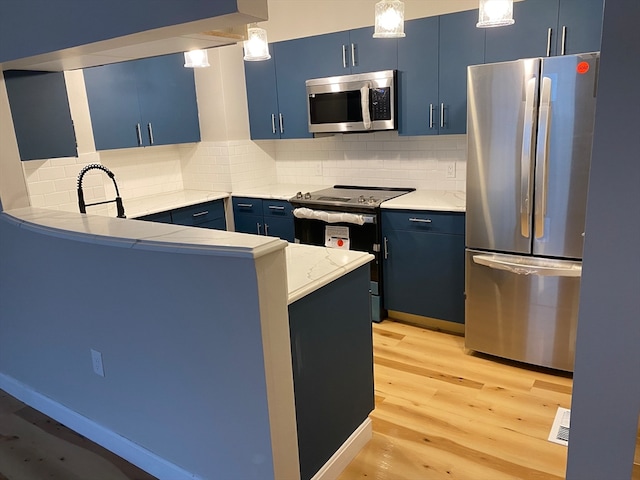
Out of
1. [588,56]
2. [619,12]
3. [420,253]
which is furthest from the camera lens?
[420,253]

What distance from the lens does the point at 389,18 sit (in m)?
2.25

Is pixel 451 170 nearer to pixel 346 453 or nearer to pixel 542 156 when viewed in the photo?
pixel 542 156

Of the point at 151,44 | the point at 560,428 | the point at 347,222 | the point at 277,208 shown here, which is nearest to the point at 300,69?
the point at 277,208

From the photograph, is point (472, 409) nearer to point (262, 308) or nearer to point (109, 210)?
point (262, 308)

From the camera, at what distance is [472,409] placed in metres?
2.64

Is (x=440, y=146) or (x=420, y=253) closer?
(x=420, y=253)

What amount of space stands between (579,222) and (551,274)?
0.34 m

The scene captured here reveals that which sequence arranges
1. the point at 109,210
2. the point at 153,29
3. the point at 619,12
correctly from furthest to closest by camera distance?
the point at 109,210 < the point at 153,29 < the point at 619,12

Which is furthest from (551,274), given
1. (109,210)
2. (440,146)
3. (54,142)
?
(109,210)

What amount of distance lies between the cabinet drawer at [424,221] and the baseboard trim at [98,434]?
217 cm

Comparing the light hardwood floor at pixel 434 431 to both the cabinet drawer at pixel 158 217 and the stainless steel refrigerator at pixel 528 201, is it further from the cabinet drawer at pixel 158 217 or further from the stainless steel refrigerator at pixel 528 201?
the cabinet drawer at pixel 158 217

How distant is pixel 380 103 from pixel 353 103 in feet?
0.74

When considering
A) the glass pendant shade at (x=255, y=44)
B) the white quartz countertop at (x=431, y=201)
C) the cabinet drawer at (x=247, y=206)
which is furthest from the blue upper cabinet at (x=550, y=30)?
the cabinet drawer at (x=247, y=206)

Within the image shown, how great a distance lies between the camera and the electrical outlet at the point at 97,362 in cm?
225
